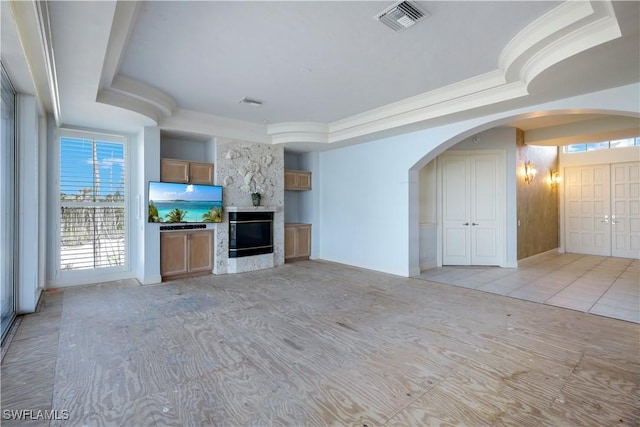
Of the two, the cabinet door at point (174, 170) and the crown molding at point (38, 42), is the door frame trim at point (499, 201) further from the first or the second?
the crown molding at point (38, 42)

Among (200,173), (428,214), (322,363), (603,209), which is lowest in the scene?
(322,363)

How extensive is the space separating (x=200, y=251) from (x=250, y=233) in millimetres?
1032

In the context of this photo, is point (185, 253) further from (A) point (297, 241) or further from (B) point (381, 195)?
(B) point (381, 195)

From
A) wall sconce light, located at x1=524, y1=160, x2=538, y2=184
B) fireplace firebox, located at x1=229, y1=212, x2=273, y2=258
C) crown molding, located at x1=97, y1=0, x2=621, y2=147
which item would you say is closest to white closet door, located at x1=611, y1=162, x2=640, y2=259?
wall sconce light, located at x1=524, y1=160, x2=538, y2=184

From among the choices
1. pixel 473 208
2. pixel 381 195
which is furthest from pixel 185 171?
A: pixel 473 208

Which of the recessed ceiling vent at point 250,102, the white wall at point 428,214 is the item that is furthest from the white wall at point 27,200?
the white wall at point 428,214

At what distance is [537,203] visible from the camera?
7516 millimetres

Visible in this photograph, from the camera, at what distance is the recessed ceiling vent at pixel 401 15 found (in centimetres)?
252

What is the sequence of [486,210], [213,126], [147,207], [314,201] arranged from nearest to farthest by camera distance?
[147,207] → [213,126] → [486,210] → [314,201]

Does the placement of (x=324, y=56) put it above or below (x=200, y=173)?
above

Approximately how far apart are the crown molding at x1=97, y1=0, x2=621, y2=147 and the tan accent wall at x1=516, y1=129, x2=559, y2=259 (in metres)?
3.28

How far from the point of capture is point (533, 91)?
3.61m

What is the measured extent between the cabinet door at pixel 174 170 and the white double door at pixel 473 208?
5.40m

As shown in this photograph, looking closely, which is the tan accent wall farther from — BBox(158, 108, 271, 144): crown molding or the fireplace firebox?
BBox(158, 108, 271, 144): crown molding
